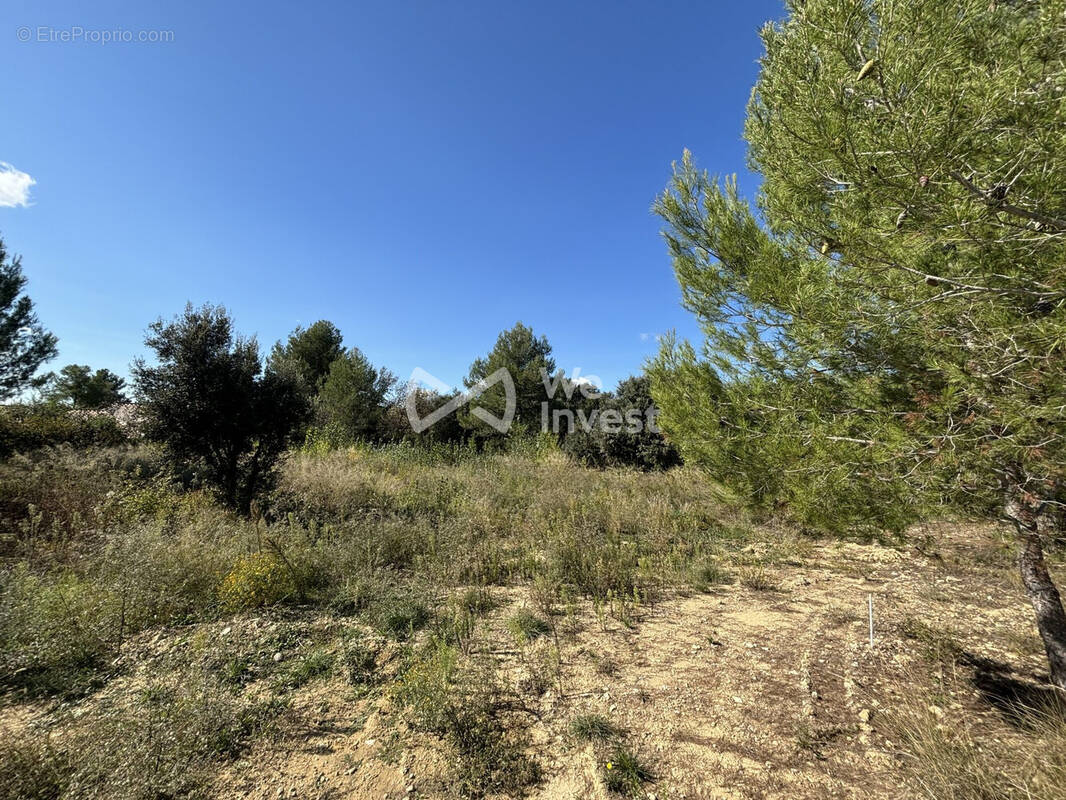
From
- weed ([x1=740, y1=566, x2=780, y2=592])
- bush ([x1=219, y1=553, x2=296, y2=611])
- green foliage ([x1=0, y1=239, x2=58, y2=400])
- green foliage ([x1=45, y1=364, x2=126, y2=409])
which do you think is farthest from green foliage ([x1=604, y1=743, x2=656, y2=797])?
green foliage ([x1=45, y1=364, x2=126, y2=409])

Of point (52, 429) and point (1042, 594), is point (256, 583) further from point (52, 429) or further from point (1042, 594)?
point (52, 429)

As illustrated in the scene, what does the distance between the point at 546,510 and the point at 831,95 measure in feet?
18.0

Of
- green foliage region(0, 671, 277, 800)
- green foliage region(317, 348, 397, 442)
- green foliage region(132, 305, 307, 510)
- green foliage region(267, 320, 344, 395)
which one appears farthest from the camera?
green foliage region(267, 320, 344, 395)

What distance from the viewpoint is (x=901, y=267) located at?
1401 mm

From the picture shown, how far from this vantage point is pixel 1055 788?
135 centimetres

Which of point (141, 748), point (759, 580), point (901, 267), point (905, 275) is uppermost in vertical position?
point (905, 275)

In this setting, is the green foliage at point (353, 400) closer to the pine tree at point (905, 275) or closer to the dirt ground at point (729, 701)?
the dirt ground at point (729, 701)

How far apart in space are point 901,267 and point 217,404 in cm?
758

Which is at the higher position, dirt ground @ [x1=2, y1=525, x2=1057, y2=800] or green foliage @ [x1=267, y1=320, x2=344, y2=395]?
green foliage @ [x1=267, y1=320, x2=344, y2=395]

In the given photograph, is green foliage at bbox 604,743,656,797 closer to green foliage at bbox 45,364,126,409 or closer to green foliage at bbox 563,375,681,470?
green foliage at bbox 563,375,681,470

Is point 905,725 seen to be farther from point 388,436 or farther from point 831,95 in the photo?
point 388,436

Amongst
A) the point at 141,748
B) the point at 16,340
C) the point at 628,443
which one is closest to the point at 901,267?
the point at 141,748

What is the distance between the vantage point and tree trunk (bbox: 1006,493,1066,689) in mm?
2057

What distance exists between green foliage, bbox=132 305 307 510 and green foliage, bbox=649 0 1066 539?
6647 mm
